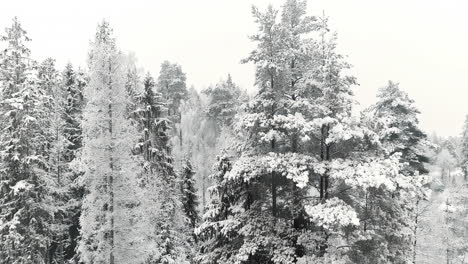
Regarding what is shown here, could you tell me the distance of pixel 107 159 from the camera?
17.7m

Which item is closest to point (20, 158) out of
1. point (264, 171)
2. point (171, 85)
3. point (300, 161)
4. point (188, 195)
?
point (264, 171)

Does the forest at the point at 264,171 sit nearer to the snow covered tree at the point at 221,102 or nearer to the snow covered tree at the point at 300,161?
the snow covered tree at the point at 300,161

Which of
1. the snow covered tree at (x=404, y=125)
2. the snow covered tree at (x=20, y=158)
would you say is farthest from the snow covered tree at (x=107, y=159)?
the snow covered tree at (x=404, y=125)

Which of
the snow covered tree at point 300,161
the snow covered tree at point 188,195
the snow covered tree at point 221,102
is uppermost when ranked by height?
the snow covered tree at point 221,102

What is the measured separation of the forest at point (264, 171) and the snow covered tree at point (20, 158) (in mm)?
75

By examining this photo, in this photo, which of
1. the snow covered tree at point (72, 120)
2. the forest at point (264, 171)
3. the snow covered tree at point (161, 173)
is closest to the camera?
the forest at point (264, 171)

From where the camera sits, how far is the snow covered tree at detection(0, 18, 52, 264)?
835 inches

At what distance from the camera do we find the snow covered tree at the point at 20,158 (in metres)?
21.2

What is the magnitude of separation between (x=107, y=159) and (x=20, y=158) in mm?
7079

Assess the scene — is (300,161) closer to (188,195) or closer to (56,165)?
(56,165)

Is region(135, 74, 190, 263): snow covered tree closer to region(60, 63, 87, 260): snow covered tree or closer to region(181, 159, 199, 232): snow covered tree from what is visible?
region(181, 159, 199, 232): snow covered tree

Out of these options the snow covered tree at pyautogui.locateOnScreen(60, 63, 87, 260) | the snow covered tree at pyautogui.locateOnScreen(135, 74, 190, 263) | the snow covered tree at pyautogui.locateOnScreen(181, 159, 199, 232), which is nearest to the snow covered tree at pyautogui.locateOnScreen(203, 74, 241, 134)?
the snow covered tree at pyautogui.locateOnScreen(181, 159, 199, 232)

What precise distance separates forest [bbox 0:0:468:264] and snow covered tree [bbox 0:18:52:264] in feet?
0.25

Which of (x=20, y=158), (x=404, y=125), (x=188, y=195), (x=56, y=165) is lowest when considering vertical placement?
(x=188, y=195)
